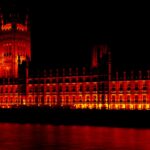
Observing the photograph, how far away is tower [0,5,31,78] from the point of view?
92.6 m

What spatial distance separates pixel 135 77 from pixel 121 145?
35881mm

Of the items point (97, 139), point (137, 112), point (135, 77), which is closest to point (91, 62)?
point (135, 77)

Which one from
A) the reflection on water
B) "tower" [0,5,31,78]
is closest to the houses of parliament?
"tower" [0,5,31,78]

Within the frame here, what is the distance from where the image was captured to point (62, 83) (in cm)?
8238

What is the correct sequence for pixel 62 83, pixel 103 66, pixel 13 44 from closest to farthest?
pixel 103 66 < pixel 62 83 < pixel 13 44

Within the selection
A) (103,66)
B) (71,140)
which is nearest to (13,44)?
(103,66)

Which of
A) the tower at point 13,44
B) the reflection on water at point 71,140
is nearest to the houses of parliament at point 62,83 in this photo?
the tower at point 13,44

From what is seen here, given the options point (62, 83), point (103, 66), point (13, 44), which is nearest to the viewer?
point (103, 66)

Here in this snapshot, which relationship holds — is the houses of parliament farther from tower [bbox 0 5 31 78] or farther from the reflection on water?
the reflection on water

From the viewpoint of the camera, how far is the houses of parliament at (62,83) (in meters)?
75.4

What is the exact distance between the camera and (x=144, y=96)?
74.1 meters

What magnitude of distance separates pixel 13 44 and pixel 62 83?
1608 cm

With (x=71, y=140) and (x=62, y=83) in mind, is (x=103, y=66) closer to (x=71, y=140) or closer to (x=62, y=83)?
(x=62, y=83)

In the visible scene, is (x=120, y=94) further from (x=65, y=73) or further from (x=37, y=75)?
(x=37, y=75)
